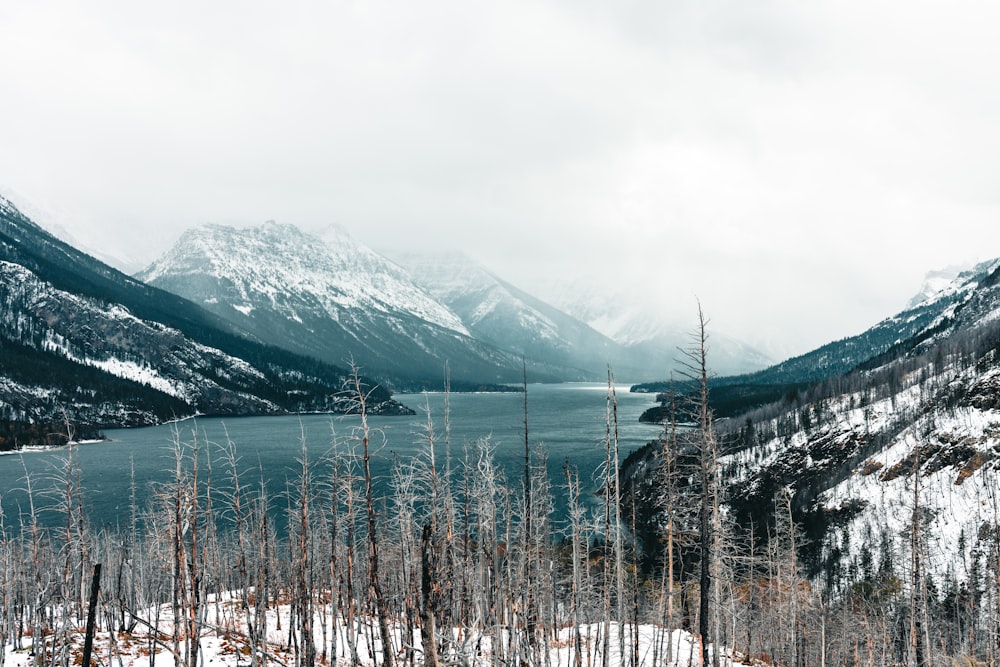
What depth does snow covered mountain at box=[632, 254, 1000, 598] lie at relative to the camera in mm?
85812

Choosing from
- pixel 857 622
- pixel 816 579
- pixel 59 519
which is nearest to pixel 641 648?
pixel 857 622

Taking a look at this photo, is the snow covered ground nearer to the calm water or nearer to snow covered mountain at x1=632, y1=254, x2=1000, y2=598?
the calm water

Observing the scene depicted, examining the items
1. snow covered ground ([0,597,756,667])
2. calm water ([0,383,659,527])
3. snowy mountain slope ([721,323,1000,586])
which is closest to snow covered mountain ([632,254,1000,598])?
snowy mountain slope ([721,323,1000,586])

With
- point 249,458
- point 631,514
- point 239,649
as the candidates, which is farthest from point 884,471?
point 249,458

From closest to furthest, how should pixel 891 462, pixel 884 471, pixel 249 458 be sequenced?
pixel 884 471 < pixel 891 462 < pixel 249 458

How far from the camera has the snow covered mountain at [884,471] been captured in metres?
85.8

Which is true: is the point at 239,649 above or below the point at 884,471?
above

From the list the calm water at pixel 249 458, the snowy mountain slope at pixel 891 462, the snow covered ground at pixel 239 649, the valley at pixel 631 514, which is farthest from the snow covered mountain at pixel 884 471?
the calm water at pixel 249 458

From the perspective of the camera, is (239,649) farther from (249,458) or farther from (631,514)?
(249,458)

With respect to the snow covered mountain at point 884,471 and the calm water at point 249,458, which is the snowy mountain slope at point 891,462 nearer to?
the snow covered mountain at point 884,471

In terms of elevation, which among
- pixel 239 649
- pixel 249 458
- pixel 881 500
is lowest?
pixel 881 500

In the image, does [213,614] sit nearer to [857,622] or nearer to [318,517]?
[318,517]

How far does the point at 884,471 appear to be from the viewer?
112 meters

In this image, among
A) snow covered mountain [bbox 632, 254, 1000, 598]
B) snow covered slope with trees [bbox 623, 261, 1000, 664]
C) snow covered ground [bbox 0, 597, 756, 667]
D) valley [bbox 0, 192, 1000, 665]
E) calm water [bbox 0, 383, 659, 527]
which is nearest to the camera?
snow covered ground [bbox 0, 597, 756, 667]
